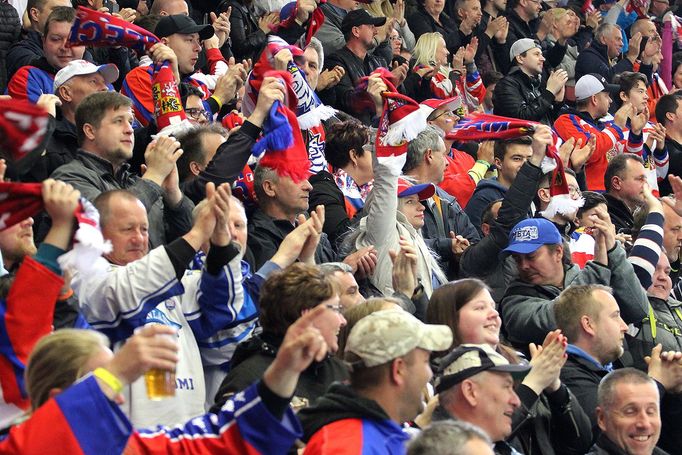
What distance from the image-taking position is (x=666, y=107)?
11766 millimetres

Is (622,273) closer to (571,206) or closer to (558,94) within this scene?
(571,206)

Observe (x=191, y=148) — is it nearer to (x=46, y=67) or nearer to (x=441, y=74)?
(x=46, y=67)

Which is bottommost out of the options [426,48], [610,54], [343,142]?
[610,54]

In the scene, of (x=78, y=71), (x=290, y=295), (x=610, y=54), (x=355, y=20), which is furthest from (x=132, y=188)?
(x=610, y=54)

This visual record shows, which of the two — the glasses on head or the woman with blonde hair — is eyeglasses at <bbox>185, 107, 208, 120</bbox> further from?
the woman with blonde hair

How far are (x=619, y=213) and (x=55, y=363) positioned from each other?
6.49 metres

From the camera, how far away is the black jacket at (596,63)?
1397 cm

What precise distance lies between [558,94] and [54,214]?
885 cm

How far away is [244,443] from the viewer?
3.50m

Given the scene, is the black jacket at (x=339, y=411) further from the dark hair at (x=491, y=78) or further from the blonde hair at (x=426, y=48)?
the dark hair at (x=491, y=78)

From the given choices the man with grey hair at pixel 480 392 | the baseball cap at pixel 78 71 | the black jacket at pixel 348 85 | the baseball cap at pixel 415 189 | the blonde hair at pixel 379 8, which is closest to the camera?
the man with grey hair at pixel 480 392

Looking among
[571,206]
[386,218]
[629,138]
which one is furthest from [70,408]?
[629,138]

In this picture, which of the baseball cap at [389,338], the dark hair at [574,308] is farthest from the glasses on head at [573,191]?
the baseball cap at [389,338]

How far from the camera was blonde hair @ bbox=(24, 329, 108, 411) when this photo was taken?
11.3 feet
